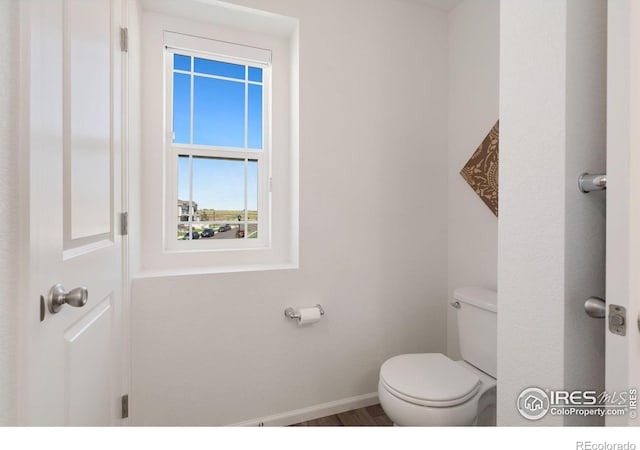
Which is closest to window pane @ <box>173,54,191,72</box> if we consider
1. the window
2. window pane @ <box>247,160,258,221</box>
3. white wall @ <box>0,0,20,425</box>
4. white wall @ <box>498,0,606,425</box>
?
the window

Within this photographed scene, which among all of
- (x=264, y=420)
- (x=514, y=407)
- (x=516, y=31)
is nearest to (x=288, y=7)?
(x=516, y=31)

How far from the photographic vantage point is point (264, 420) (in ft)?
5.32

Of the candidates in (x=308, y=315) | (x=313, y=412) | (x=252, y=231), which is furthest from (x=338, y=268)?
(x=313, y=412)

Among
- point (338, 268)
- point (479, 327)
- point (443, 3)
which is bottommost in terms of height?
point (479, 327)

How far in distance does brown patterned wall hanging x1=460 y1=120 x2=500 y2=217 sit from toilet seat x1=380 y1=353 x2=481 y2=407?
0.84m

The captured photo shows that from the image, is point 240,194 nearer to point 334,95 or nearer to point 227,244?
point 227,244

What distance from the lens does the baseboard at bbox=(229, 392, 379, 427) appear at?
63.7 inches

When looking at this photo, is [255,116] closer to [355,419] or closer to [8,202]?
[8,202]

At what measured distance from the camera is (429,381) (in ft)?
4.31

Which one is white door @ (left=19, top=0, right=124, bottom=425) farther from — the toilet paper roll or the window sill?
the toilet paper roll

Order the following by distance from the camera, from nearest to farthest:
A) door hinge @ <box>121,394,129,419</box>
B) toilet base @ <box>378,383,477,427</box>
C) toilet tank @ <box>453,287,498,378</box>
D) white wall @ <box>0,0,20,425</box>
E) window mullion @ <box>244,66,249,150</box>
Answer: white wall @ <box>0,0,20,425</box> → toilet base @ <box>378,383,477,427</box> → door hinge @ <box>121,394,129,419</box> → toilet tank @ <box>453,287,498,378</box> → window mullion @ <box>244,66,249,150</box>

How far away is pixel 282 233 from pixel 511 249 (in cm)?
123

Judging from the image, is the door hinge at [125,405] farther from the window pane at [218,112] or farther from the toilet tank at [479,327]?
the toilet tank at [479,327]

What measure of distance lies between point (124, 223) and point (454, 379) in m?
1.53
